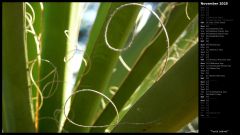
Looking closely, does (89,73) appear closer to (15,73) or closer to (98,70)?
(98,70)

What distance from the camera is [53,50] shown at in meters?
0.82

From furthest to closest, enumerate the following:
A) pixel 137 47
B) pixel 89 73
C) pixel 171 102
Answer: pixel 137 47 < pixel 89 73 < pixel 171 102

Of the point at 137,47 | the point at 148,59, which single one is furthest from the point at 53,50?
the point at 137,47

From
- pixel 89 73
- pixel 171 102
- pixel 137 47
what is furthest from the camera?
pixel 137 47

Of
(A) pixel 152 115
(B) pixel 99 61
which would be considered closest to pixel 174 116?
(A) pixel 152 115

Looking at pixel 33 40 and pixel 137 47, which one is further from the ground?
pixel 33 40

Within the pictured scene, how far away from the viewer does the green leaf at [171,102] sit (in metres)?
0.66

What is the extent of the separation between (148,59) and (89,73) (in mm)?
118

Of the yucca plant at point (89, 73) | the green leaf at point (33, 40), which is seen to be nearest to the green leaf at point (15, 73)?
the yucca plant at point (89, 73)

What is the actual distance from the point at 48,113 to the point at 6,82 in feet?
0.56

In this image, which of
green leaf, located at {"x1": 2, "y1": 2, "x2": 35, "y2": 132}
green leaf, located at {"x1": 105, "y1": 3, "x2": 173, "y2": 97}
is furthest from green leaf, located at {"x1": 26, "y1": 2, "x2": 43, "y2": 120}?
green leaf, located at {"x1": 105, "y1": 3, "x2": 173, "y2": 97}

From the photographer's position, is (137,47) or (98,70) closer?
(98,70)

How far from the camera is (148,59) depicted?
85cm

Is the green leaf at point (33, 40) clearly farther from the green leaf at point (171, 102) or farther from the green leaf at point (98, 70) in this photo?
the green leaf at point (171, 102)
